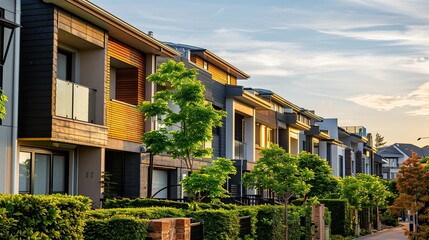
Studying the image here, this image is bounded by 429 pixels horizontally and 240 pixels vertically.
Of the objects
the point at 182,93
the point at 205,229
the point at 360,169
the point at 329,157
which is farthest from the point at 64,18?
the point at 360,169

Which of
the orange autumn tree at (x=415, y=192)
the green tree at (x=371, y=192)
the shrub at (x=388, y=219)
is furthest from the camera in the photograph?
the shrub at (x=388, y=219)

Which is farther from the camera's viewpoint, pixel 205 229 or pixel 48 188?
pixel 48 188

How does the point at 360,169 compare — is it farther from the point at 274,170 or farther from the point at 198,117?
the point at 198,117

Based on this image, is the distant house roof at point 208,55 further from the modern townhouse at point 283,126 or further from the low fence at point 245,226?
the low fence at point 245,226

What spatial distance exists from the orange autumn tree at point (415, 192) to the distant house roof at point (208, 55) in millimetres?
11323

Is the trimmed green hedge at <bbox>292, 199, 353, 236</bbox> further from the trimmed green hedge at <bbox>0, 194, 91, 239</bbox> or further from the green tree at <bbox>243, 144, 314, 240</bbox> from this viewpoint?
the trimmed green hedge at <bbox>0, 194, 91, 239</bbox>

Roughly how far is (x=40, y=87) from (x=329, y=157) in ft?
164

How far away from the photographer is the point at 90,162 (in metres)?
23.1

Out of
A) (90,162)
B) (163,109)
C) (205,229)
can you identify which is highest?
(163,109)

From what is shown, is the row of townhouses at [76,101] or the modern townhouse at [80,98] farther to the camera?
the modern townhouse at [80,98]

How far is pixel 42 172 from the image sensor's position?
71.6ft

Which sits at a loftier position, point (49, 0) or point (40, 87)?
point (49, 0)

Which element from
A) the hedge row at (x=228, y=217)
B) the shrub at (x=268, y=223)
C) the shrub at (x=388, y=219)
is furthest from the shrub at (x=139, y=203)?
the shrub at (x=388, y=219)

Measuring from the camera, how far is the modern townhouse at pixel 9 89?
19.3 meters
